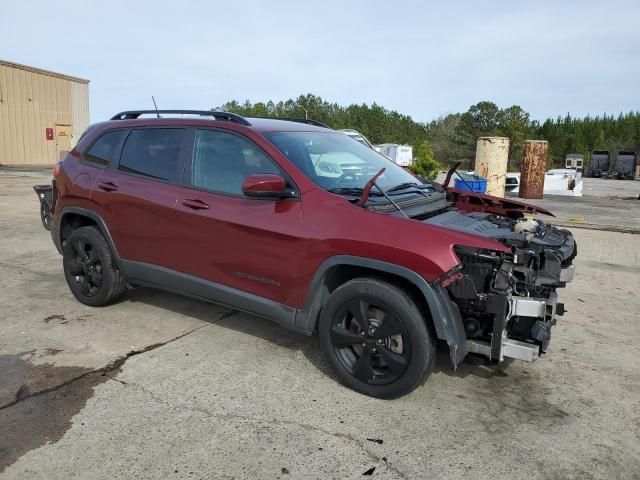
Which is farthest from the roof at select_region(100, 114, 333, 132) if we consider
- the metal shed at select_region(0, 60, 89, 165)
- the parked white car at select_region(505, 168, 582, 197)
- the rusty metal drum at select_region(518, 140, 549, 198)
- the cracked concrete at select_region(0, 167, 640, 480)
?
the metal shed at select_region(0, 60, 89, 165)

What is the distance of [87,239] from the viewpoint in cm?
491

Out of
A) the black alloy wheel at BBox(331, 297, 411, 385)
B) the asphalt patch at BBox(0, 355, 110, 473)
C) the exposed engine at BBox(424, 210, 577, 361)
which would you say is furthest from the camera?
the black alloy wheel at BBox(331, 297, 411, 385)

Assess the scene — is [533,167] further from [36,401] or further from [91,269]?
[36,401]

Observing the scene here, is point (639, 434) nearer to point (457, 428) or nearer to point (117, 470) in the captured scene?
point (457, 428)

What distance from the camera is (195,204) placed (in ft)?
13.5

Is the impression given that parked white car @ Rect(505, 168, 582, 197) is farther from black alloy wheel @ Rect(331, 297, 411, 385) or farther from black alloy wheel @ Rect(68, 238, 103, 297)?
black alloy wheel @ Rect(331, 297, 411, 385)

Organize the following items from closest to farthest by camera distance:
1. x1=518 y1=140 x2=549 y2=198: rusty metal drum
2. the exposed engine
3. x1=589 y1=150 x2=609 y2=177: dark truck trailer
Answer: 1. the exposed engine
2. x1=518 y1=140 x2=549 y2=198: rusty metal drum
3. x1=589 y1=150 x2=609 y2=177: dark truck trailer

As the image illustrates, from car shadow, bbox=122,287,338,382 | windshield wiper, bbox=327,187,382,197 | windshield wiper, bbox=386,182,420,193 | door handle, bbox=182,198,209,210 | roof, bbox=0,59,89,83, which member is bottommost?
car shadow, bbox=122,287,338,382

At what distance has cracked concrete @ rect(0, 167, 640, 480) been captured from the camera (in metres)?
2.78

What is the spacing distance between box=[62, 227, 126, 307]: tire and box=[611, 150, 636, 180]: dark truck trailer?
62.9 meters

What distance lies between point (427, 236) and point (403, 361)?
2.58 feet

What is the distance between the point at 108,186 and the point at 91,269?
83cm

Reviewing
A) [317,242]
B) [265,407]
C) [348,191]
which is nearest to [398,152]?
[348,191]

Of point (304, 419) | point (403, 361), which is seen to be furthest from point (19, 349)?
point (403, 361)
